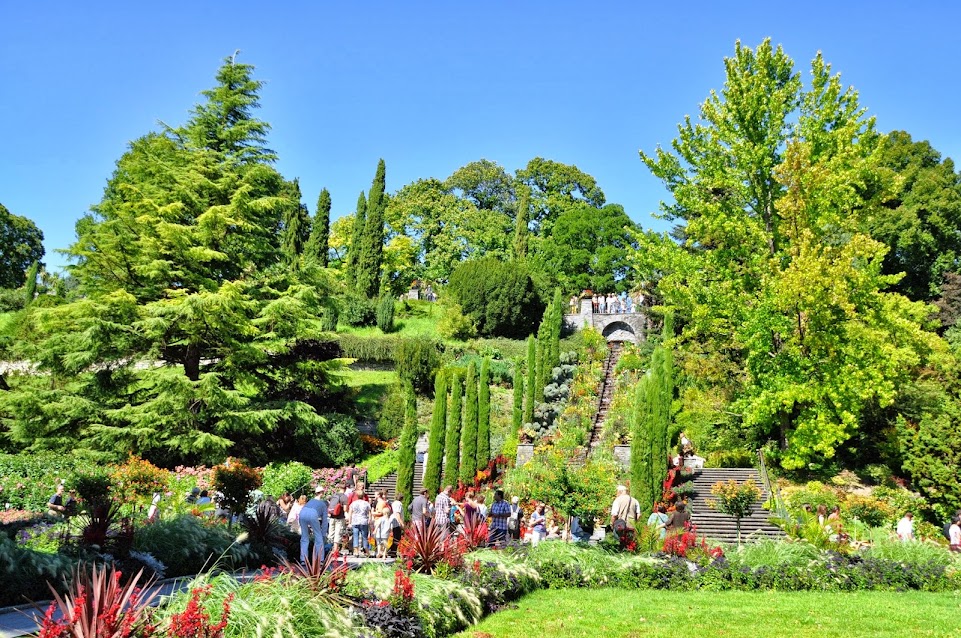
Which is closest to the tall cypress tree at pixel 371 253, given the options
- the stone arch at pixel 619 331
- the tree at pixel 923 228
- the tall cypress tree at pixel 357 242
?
the tall cypress tree at pixel 357 242

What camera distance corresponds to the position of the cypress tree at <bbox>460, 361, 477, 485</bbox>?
22.9 m

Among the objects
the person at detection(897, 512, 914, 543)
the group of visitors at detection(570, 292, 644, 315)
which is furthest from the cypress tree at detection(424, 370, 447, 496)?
the group of visitors at detection(570, 292, 644, 315)

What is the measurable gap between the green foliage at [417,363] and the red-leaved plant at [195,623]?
2491 cm

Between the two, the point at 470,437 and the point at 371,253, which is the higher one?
the point at 371,253

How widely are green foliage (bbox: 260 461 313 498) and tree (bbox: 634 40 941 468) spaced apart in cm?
1215

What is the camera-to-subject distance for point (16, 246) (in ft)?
Answer: 204

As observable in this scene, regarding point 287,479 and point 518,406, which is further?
point 518,406

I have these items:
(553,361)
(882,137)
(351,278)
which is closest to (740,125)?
(882,137)

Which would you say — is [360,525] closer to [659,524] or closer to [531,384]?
[659,524]

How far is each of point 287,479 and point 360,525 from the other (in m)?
10.3

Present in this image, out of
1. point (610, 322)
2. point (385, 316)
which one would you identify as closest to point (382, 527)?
point (385, 316)

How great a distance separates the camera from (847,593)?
934 cm

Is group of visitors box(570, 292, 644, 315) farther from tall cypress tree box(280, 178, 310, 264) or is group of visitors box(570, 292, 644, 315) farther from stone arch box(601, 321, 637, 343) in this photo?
tall cypress tree box(280, 178, 310, 264)

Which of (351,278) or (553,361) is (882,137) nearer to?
(553,361)
